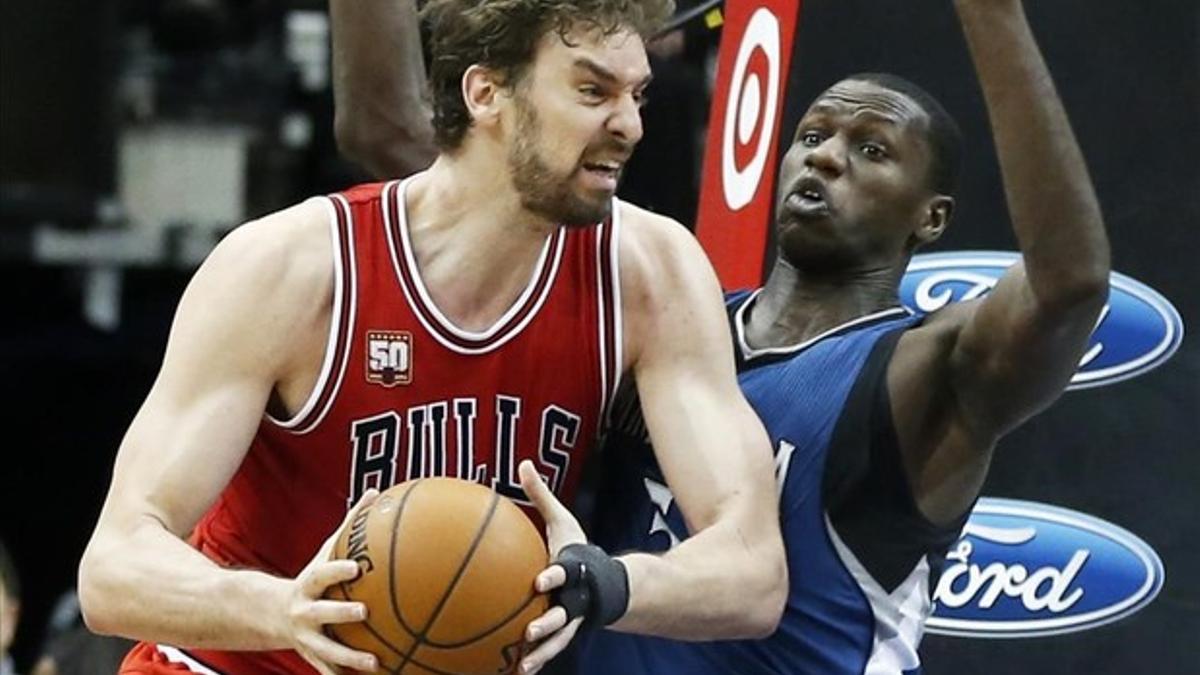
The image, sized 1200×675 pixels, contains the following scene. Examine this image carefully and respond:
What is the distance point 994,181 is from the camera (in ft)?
18.2

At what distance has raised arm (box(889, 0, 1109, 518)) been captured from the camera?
A: 464 centimetres

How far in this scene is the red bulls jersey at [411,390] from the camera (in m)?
4.72

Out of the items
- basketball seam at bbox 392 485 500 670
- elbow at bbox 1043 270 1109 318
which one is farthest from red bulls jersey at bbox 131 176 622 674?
elbow at bbox 1043 270 1109 318

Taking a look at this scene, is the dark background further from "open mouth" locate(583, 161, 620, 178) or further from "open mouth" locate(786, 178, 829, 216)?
"open mouth" locate(583, 161, 620, 178)

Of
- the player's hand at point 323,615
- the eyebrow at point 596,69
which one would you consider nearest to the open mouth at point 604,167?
the eyebrow at point 596,69

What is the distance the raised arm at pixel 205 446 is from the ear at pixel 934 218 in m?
1.23

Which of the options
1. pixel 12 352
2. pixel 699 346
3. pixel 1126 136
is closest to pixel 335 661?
pixel 699 346

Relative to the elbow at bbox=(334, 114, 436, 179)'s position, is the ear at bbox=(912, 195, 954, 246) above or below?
below

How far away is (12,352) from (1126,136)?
6.83m

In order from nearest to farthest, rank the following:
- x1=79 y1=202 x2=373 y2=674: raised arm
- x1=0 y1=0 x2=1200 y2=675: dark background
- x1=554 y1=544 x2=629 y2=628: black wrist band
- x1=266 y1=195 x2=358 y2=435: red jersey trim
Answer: x1=554 y1=544 x2=629 y2=628: black wrist band, x1=79 y1=202 x2=373 y2=674: raised arm, x1=266 y1=195 x2=358 y2=435: red jersey trim, x1=0 y1=0 x2=1200 y2=675: dark background

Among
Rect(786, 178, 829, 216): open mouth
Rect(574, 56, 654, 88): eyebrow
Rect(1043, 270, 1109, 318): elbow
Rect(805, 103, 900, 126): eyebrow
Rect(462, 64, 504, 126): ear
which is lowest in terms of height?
Rect(1043, 270, 1109, 318): elbow

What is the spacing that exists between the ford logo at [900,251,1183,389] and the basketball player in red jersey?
89cm

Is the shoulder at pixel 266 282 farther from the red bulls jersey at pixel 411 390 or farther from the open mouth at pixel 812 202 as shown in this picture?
the open mouth at pixel 812 202

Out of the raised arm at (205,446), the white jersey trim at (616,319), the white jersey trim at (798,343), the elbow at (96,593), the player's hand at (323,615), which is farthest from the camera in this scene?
the white jersey trim at (798,343)
